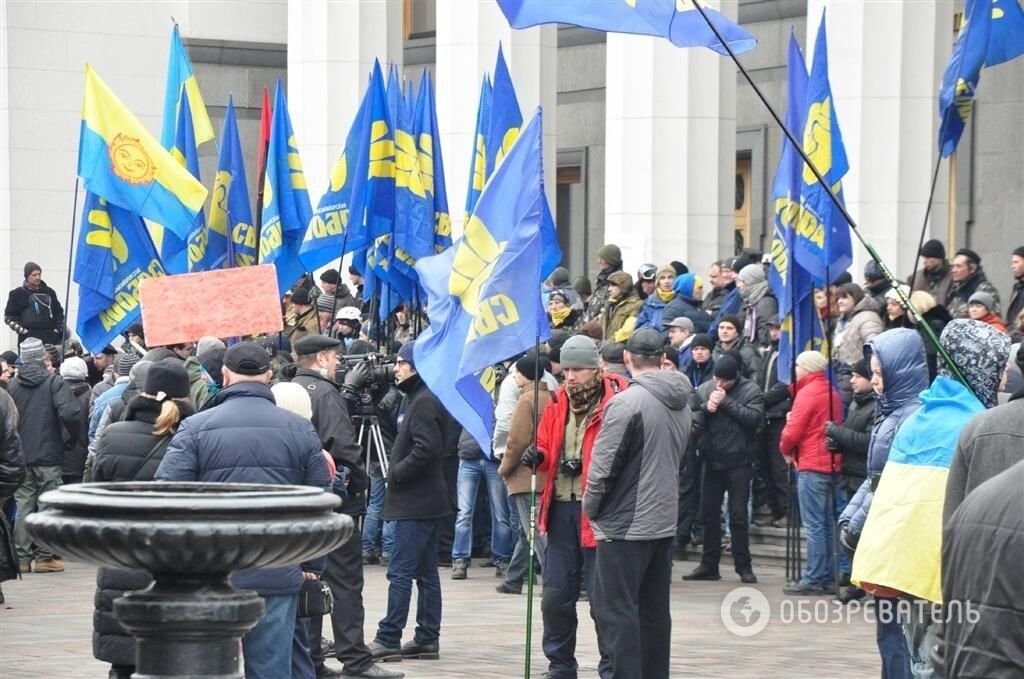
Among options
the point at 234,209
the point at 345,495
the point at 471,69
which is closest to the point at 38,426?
the point at 234,209

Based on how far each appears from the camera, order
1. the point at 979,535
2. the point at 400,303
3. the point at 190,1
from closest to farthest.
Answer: the point at 979,535, the point at 400,303, the point at 190,1

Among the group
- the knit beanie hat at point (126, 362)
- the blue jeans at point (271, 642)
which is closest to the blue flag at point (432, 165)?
the knit beanie hat at point (126, 362)

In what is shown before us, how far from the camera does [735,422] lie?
15.4 meters

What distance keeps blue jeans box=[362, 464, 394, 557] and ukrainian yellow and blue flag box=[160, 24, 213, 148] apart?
416 cm

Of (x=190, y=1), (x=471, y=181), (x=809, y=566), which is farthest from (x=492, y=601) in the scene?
(x=190, y=1)

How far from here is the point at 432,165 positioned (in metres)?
18.1

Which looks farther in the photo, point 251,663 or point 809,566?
point 809,566

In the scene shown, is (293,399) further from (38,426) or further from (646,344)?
(38,426)

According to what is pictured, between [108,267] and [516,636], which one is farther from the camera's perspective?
[108,267]

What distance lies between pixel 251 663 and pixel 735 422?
7612mm

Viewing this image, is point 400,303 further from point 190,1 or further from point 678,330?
point 190,1

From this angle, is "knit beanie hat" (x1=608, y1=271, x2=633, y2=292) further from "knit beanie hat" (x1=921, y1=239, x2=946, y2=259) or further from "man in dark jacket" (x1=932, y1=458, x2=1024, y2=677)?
"man in dark jacket" (x1=932, y1=458, x2=1024, y2=677)

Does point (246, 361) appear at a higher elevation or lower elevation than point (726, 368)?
higher

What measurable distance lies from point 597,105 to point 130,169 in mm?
13050
